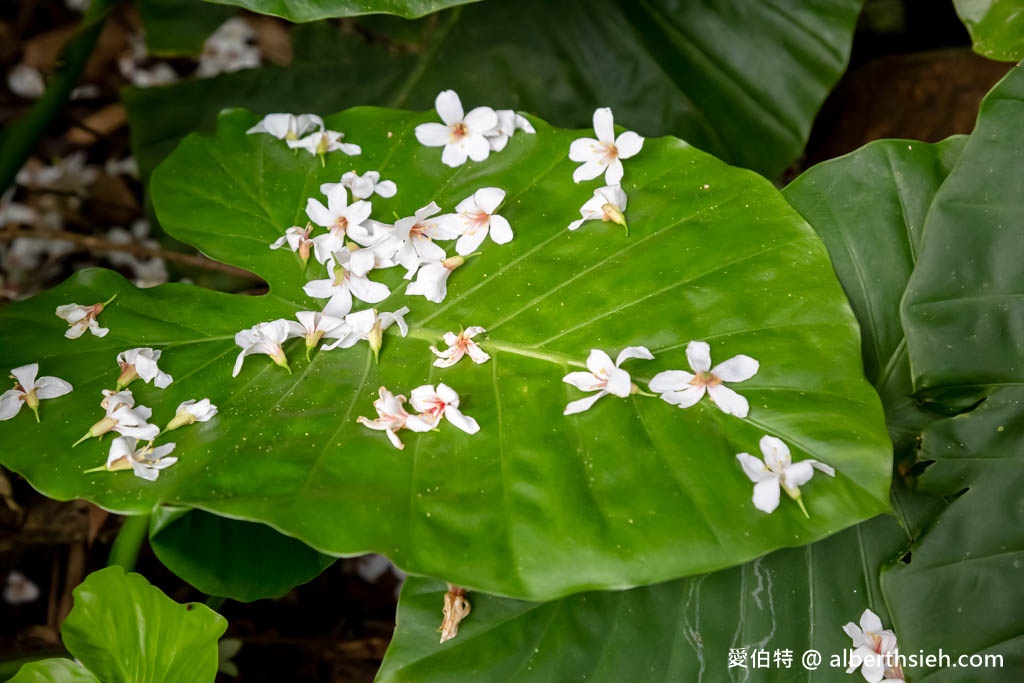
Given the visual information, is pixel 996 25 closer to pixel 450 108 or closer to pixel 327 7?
pixel 450 108

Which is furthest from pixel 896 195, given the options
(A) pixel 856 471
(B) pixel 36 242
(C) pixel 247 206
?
(B) pixel 36 242

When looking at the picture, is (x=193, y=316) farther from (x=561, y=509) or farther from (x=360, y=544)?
(x=561, y=509)

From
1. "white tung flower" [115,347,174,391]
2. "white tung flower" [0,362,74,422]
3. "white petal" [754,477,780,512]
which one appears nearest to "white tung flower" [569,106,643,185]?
"white petal" [754,477,780,512]

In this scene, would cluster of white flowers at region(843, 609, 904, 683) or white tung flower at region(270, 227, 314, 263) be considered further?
white tung flower at region(270, 227, 314, 263)

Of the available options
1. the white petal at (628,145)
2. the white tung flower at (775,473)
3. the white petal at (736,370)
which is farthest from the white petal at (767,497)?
the white petal at (628,145)

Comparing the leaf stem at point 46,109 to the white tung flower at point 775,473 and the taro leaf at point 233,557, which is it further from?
the white tung flower at point 775,473

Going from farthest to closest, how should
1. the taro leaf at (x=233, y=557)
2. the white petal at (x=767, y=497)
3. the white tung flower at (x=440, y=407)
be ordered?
the taro leaf at (x=233, y=557) → the white tung flower at (x=440, y=407) → the white petal at (x=767, y=497)

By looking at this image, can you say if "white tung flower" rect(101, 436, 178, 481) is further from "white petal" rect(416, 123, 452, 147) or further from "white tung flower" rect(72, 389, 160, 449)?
"white petal" rect(416, 123, 452, 147)
